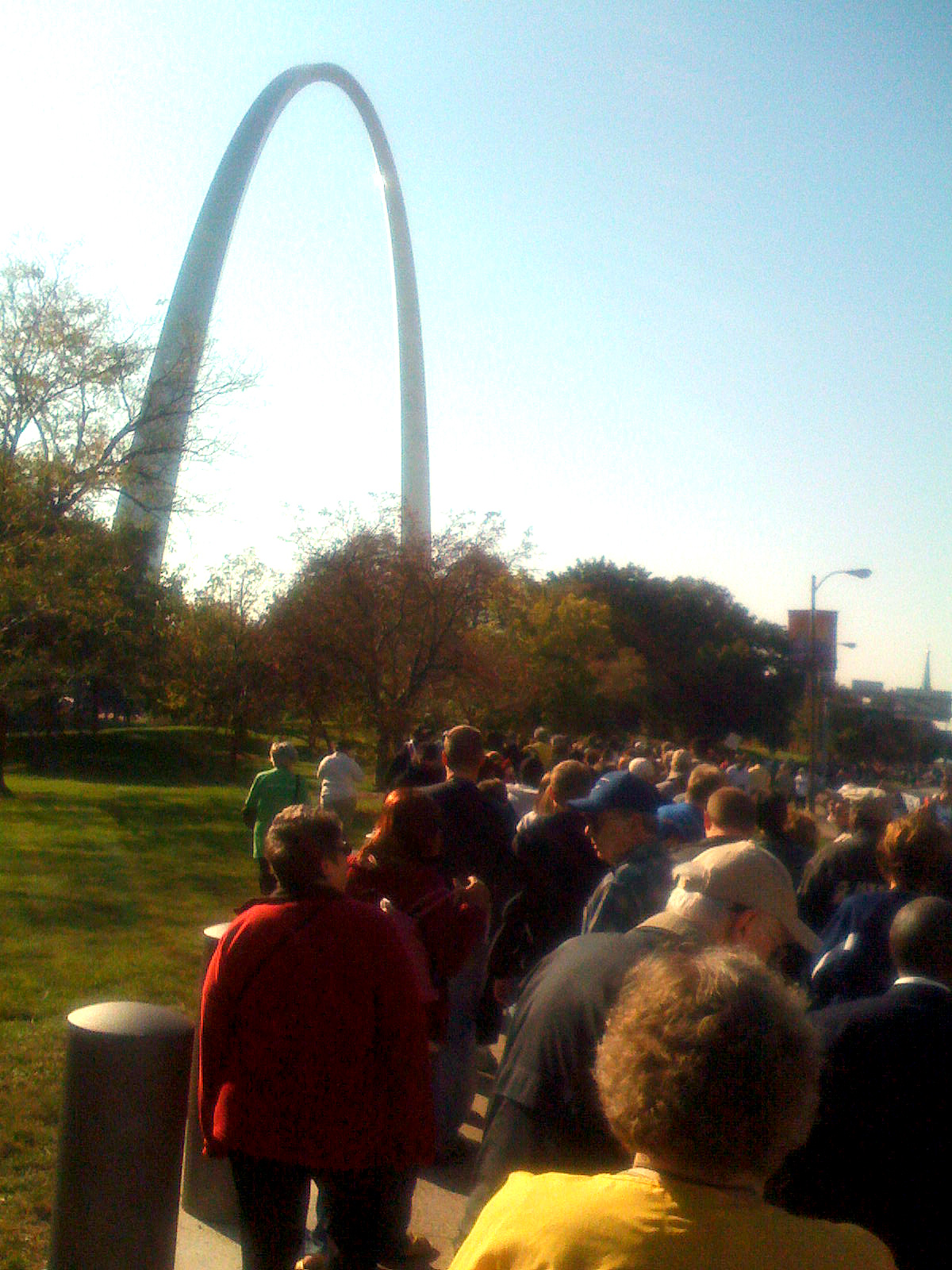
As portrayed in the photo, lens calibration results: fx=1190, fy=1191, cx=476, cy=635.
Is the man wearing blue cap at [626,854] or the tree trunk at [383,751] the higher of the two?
the man wearing blue cap at [626,854]

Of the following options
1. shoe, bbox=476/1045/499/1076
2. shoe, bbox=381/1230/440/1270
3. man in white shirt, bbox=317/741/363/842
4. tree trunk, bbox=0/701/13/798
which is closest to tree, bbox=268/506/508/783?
tree trunk, bbox=0/701/13/798

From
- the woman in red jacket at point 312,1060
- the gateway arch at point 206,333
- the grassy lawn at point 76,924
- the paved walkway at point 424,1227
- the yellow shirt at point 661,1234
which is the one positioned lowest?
the grassy lawn at point 76,924

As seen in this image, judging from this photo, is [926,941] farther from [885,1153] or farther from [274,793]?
[274,793]

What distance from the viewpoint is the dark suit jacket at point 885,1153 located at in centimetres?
244

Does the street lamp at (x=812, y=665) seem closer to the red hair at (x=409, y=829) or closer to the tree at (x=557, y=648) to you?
the tree at (x=557, y=648)

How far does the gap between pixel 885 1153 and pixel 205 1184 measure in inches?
128

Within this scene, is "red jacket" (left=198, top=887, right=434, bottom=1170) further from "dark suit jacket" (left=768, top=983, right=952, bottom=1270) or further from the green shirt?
the green shirt

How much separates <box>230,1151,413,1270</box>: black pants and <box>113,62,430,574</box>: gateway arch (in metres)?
20.7

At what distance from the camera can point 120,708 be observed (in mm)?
73625

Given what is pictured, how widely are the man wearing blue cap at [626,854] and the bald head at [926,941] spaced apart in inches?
57.1

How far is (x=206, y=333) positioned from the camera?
84.8ft

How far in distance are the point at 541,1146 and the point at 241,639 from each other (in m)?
38.1

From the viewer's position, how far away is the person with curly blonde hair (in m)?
1.65

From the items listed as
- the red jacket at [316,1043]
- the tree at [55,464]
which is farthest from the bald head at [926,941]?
the tree at [55,464]
